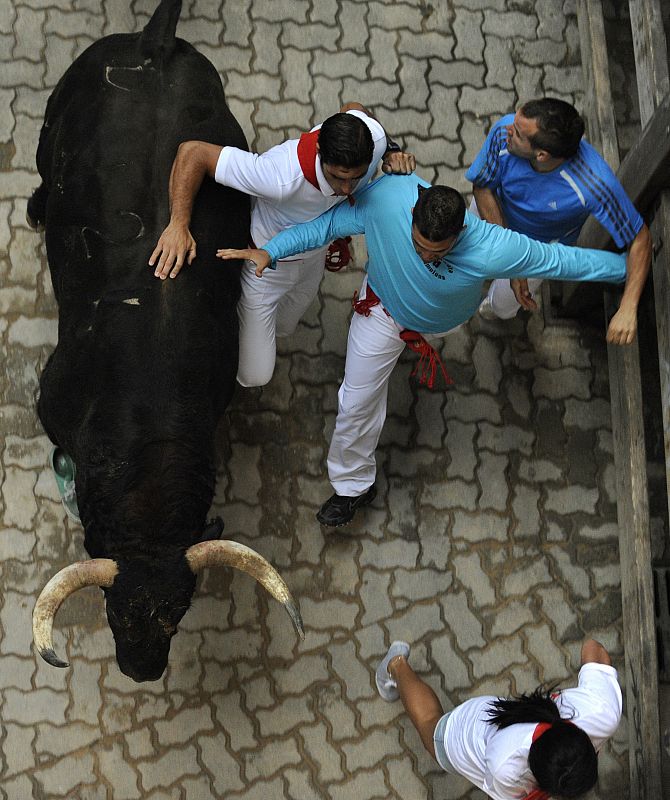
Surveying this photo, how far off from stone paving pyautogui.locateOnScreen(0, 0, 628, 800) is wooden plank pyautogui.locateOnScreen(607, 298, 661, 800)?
149 millimetres

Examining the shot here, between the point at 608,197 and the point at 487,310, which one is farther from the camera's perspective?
the point at 487,310

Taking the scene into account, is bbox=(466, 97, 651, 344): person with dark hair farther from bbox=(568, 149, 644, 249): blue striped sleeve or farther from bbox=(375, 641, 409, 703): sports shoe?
bbox=(375, 641, 409, 703): sports shoe

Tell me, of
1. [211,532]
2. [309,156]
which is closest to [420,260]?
[309,156]

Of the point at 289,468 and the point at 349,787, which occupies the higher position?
the point at 289,468

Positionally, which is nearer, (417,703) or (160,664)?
(160,664)

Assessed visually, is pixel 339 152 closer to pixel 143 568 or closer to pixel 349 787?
pixel 143 568

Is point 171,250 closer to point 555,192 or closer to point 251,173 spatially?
point 251,173

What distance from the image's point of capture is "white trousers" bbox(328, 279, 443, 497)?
432 cm

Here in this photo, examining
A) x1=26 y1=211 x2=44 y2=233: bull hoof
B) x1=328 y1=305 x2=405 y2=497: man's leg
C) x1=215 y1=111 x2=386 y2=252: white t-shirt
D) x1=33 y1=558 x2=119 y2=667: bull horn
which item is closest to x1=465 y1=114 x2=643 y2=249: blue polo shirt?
x1=215 y1=111 x2=386 y2=252: white t-shirt

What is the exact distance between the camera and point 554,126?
386 centimetres

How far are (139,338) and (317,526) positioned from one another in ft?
5.66

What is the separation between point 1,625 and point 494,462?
3011mm

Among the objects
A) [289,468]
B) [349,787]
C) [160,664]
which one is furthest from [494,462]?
[160,664]

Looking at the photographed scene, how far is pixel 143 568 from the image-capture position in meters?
3.72
